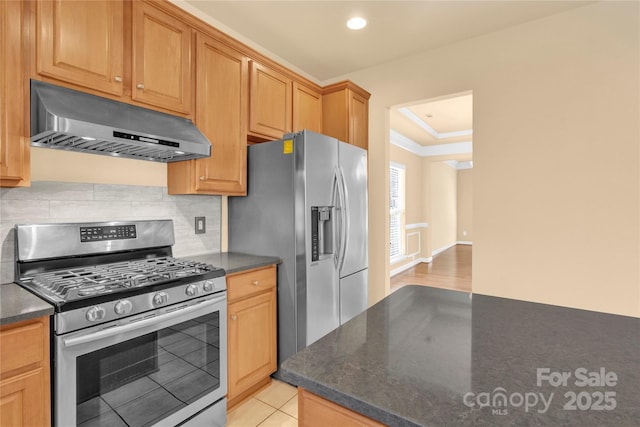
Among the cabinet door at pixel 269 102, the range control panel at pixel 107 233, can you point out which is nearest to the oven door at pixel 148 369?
the range control panel at pixel 107 233

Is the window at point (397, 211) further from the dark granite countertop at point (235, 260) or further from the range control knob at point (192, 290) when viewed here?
the range control knob at point (192, 290)

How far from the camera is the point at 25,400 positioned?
1192mm

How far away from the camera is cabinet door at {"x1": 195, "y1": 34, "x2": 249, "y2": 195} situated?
7.14 feet

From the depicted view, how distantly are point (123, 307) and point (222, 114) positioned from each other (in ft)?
4.70

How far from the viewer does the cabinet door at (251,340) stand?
202cm

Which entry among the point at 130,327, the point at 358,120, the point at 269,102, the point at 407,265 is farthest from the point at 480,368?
the point at 407,265

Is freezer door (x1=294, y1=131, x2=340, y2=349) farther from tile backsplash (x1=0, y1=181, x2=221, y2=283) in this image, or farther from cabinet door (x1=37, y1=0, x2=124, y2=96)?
cabinet door (x1=37, y1=0, x2=124, y2=96)

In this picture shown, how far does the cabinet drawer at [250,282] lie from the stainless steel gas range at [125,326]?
0.39 feet

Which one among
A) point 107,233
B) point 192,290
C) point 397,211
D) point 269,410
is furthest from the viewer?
point 397,211

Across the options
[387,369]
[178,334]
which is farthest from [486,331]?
[178,334]

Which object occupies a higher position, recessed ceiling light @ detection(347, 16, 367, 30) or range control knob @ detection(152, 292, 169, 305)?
recessed ceiling light @ detection(347, 16, 367, 30)

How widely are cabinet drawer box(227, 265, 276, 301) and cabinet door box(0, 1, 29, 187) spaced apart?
113cm

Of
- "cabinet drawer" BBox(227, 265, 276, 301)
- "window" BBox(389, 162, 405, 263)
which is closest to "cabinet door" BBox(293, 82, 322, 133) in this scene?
"cabinet drawer" BBox(227, 265, 276, 301)

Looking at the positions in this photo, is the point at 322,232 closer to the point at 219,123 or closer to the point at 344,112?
the point at 219,123
